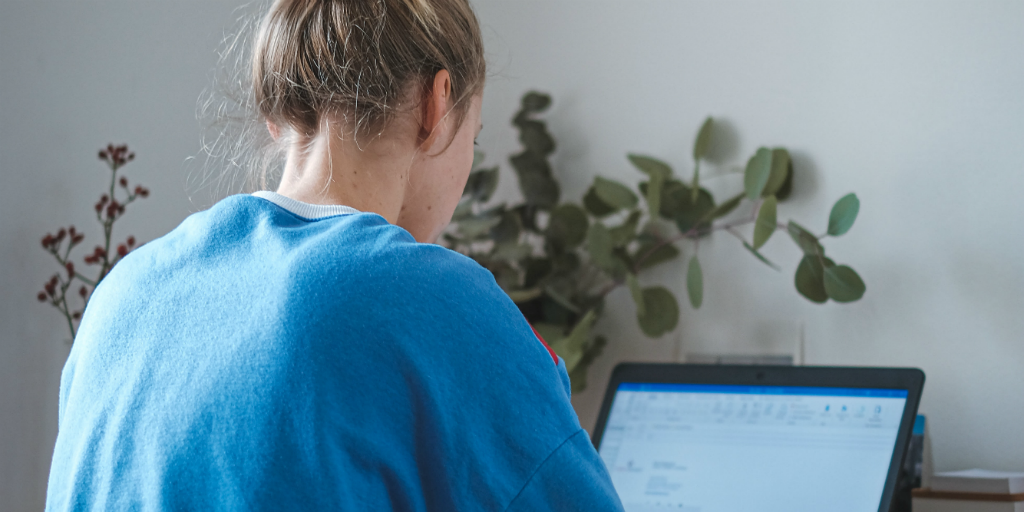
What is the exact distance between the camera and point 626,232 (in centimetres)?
126

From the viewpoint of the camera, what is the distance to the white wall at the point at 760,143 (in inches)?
41.2

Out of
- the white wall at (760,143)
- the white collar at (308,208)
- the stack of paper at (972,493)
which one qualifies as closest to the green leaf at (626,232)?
the white wall at (760,143)

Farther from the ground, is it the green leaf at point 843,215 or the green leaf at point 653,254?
the green leaf at point 843,215

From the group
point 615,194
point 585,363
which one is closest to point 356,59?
point 615,194

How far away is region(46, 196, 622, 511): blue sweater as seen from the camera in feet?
1.34

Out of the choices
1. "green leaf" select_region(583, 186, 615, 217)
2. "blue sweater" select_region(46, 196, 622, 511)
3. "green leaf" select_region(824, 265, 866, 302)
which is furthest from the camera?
"green leaf" select_region(583, 186, 615, 217)

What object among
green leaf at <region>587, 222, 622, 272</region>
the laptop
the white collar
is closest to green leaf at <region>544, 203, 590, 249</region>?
green leaf at <region>587, 222, 622, 272</region>

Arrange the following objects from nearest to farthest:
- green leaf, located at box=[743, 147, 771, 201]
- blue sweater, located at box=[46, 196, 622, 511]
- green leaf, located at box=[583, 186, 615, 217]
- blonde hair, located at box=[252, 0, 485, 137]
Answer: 1. blue sweater, located at box=[46, 196, 622, 511]
2. blonde hair, located at box=[252, 0, 485, 137]
3. green leaf, located at box=[743, 147, 771, 201]
4. green leaf, located at box=[583, 186, 615, 217]

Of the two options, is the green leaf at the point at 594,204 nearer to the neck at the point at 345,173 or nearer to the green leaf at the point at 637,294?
the green leaf at the point at 637,294

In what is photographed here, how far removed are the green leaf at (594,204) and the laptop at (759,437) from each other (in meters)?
0.35

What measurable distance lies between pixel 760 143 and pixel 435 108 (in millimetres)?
786

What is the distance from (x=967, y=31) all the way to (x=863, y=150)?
0.19m

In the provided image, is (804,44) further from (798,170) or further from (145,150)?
(145,150)

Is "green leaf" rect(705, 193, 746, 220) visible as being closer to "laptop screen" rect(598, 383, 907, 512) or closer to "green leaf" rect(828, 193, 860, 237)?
"green leaf" rect(828, 193, 860, 237)
